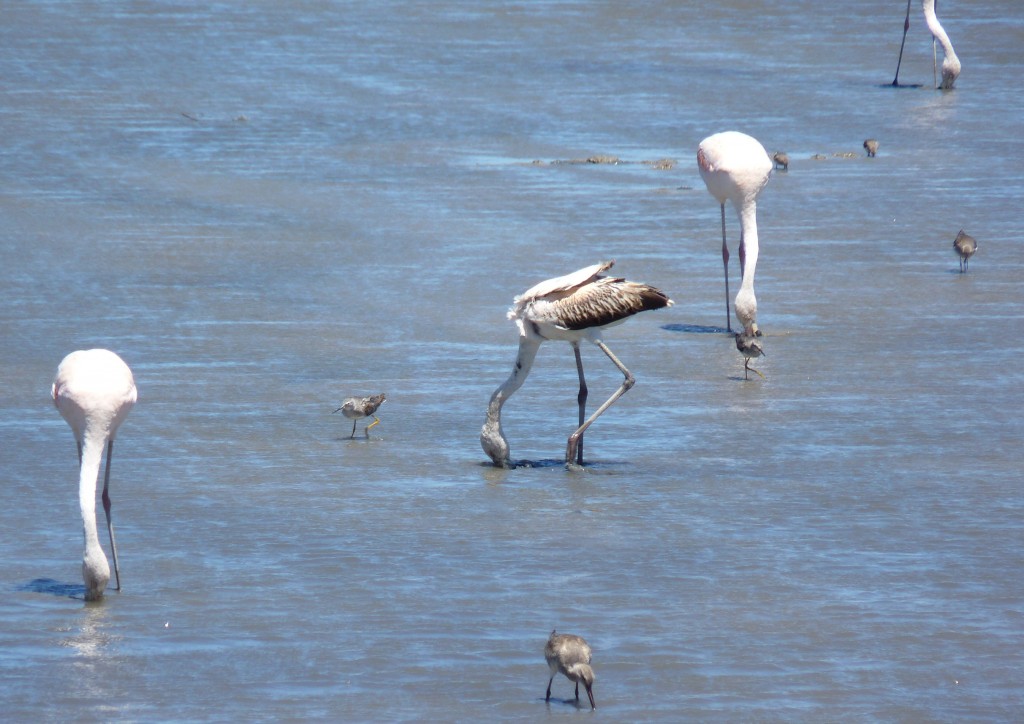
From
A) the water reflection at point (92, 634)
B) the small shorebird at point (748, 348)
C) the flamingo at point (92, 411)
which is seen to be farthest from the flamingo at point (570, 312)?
the water reflection at point (92, 634)

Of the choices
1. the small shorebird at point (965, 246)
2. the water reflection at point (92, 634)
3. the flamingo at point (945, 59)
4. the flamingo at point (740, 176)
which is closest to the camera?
the water reflection at point (92, 634)

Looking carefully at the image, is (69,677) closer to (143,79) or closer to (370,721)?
(370,721)

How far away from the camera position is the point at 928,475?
10.6m

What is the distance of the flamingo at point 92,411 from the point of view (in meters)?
8.40

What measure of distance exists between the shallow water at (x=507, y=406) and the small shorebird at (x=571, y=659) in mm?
343

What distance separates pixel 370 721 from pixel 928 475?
460cm

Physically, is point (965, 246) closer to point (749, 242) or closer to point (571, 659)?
point (749, 242)

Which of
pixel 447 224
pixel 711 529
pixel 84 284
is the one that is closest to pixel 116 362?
pixel 711 529

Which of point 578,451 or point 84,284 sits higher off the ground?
point 84,284

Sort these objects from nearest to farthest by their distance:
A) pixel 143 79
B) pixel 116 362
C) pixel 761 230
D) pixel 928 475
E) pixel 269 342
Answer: pixel 116 362, pixel 928 475, pixel 269 342, pixel 761 230, pixel 143 79

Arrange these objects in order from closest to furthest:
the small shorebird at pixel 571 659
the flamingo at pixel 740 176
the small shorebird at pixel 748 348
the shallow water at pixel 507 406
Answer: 1. the small shorebird at pixel 571 659
2. the shallow water at pixel 507 406
3. the small shorebird at pixel 748 348
4. the flamingo at pixel 740 176

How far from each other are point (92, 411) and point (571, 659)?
2734 mm

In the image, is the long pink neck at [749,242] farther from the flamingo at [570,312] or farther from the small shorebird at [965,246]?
the flamingo at [570,312]

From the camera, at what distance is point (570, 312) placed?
35.2 feet
